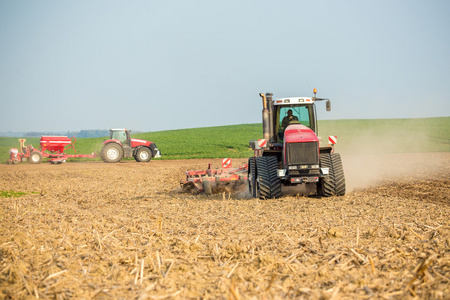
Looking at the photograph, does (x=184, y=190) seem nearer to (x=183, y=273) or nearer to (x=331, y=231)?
(x=331, y=231)

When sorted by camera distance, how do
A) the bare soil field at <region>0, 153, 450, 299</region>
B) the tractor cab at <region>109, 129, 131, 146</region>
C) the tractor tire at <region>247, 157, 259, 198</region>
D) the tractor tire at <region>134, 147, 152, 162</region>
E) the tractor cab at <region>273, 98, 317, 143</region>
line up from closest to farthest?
1. the bare soil field at <region>0, 153, 450, 299</region>
2. the tractor tire at <region>247, 157, 259, 198</region>
3. the tractor cab at <region>273, 98, 317, 143</region>
4. the tractor cab at <region>109, 129, 131, 146</region>
5. the tractor tire at <region>134, 147, 152, 162</region>

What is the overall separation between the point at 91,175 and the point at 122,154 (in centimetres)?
724

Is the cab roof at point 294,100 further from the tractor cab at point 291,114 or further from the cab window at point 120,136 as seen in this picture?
the cab window at point 120,136

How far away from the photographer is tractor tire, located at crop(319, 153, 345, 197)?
1014cm

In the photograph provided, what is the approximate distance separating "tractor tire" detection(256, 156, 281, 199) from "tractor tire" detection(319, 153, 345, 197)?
115 cm

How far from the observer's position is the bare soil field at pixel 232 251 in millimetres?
3996

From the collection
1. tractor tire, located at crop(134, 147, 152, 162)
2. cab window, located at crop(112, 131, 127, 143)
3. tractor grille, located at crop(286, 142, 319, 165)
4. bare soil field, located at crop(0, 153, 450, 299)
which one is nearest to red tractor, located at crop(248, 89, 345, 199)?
tractor grille, located at crop(286, 142, 319, 165)

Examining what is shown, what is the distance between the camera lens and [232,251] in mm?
5188

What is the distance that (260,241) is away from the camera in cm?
566

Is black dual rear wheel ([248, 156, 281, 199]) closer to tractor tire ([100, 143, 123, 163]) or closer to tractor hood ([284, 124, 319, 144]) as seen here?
tractor hood ([284, 124, 319, 144])

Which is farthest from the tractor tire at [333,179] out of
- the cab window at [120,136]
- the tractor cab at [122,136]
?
the cab window at [120,136]

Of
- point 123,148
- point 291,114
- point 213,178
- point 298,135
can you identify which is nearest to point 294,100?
point 291,114

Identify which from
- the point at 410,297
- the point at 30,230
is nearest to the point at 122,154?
the point at 30,230

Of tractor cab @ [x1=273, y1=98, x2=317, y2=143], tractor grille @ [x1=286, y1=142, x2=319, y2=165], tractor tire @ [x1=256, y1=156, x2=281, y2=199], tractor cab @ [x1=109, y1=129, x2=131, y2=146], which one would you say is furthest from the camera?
tractor cab @ [x1=109, y1=129, x2=131, y2=146]
